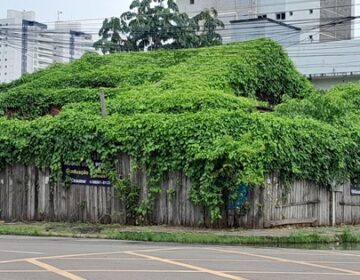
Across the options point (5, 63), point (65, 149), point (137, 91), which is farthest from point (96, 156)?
point (5, 63)

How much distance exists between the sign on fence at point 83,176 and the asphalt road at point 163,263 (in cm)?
624

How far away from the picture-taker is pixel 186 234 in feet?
60.3

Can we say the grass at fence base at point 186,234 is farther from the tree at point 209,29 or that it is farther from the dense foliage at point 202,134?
the tree at point 209,29

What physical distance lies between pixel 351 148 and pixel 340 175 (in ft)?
3.89

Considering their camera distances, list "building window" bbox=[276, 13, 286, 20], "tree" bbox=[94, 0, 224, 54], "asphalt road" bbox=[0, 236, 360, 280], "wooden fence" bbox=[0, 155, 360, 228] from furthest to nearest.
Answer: "building window" bbox=[276, 13, 286, 20], "tree" bbox=[94, 0, 224, 54], "wooden fence" bbox=[0, 155, 360, 228], "asphalt road" bbox=[0, 236, 360, 280]

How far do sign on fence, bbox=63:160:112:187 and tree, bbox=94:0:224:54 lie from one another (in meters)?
29.3

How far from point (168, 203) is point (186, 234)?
2306 mm

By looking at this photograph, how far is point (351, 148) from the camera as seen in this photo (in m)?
22.8

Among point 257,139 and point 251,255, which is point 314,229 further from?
point 251,255

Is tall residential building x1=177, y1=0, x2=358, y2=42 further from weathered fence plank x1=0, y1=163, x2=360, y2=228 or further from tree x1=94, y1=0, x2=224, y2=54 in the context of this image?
weathered fence plank x1=0, y1=163, x2=360, y2=228

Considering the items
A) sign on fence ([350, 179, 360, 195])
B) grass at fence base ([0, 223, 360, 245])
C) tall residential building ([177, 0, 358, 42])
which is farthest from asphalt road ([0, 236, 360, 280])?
tall residential building ([177, 0, 358, 42])

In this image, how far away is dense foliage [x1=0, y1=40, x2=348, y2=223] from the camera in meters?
19.7

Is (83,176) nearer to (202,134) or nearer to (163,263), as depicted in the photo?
(202,134)

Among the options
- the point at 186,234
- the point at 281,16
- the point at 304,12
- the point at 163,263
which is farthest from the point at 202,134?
the point at 304,12
